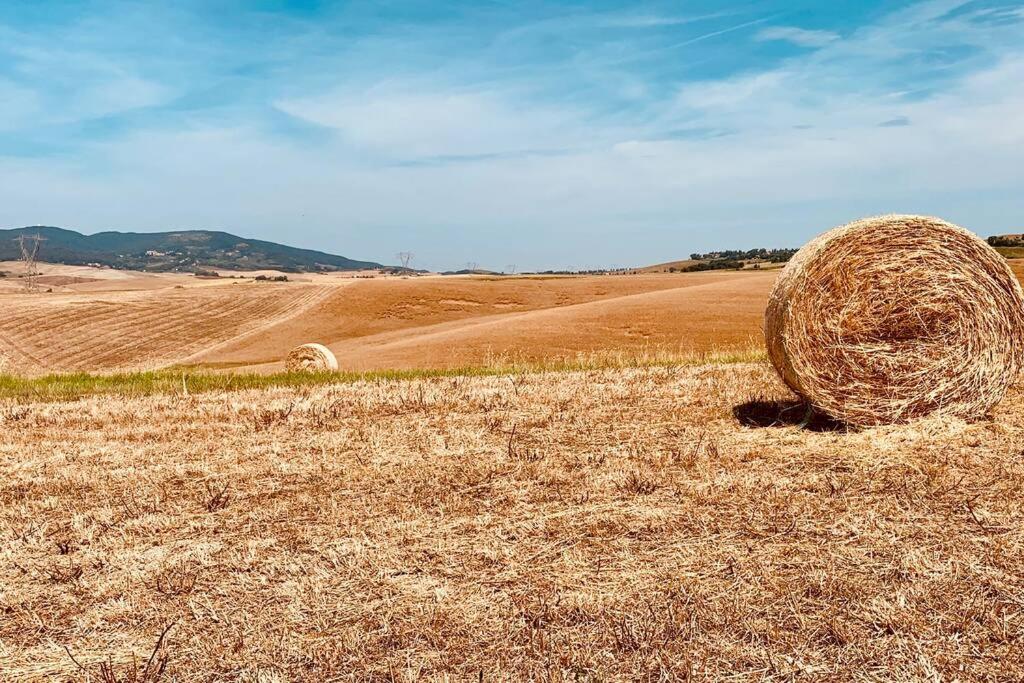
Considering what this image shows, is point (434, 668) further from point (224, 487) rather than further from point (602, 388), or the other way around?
point (602, 388)

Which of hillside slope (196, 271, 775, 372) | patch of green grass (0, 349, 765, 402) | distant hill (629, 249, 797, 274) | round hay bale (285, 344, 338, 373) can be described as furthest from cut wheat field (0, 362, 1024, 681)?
distant hill (629, 249, 797, 274)

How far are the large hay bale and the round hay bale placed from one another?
11.8 metres

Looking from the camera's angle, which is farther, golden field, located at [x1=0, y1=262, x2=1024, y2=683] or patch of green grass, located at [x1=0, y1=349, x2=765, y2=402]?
patch of green grass, located at [x1=0, y1=349, x2=765, y2=402]

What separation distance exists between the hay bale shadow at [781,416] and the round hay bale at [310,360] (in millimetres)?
10565

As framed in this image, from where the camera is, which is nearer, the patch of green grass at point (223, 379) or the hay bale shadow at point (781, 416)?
the hay bale shadow at point (781, 416)

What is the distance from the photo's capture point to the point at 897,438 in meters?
7.61

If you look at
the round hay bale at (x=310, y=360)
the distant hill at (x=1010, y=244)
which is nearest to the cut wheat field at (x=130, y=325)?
the round hay bale at (x=310, y=360)

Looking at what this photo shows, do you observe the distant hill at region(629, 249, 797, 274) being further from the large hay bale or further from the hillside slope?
the large hay bale

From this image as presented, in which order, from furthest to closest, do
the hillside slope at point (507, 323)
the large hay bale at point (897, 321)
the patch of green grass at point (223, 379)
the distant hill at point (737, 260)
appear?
the distant hill at point (737, 260) → the hillside slope at point (507, 323) → the patch of green grass at point (223, 379) → the large hay bale at point (897, 321)

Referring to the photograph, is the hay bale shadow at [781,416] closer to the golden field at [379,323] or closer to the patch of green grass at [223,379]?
the patch of green grass at [223,379]

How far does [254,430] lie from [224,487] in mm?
2439

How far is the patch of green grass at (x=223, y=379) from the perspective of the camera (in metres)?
12.4

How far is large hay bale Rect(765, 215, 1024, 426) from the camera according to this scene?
811 centimetres

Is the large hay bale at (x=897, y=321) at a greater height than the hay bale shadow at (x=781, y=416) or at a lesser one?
greater
